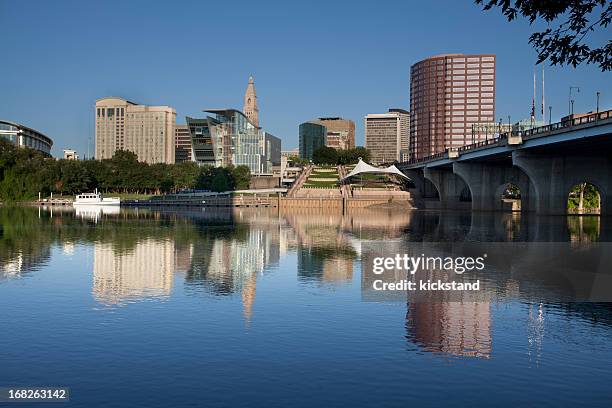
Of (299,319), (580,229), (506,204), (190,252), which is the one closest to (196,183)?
(506,204)

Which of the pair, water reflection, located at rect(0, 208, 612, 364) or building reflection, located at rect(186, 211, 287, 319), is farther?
building reflection, located at rect(186, 211, 287, 319)

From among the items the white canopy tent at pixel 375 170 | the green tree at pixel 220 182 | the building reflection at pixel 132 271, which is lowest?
the building reflection at pixel 132 271

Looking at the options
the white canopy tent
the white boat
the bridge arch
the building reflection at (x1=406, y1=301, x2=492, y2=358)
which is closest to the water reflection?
the building reflection at (x1=406, y1=301, x2=492, y2=358)

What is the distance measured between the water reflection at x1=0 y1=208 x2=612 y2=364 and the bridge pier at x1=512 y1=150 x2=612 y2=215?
8476mm

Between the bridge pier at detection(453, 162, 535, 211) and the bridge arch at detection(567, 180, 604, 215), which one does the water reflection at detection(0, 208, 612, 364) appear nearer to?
the bridge pier at detection(453, 162, 535, 211)

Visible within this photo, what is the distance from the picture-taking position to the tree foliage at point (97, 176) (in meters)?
116

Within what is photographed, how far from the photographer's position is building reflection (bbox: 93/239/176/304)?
1024 inches

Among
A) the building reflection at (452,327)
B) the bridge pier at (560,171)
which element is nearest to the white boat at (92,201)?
the bridge pier at (560,171)

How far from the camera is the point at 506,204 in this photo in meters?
116

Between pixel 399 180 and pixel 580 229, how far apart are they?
9426 cm

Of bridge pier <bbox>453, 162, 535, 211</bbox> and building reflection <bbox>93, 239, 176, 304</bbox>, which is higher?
bridge pier <bbox>453, 162, 535, 211</bbox>

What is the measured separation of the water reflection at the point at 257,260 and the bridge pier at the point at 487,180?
102 ft

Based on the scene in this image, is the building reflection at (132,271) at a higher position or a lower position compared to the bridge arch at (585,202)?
lower

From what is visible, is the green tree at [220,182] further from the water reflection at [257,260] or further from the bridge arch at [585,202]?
the water reflection at [257,260]
